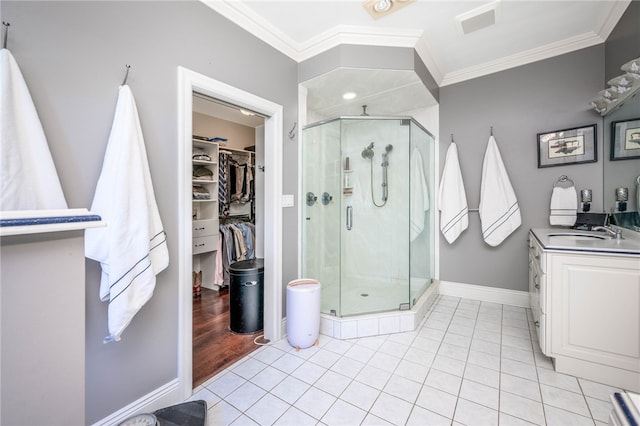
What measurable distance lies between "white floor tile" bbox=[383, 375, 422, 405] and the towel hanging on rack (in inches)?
86.0

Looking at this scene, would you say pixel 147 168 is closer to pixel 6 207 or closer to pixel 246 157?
pixel 6 207

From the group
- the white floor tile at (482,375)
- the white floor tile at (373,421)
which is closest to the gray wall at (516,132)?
the white floor tile at (482,375)

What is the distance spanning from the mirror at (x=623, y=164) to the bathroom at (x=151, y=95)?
0.33ft

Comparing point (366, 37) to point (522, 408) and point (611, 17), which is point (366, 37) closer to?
point (611, 17)

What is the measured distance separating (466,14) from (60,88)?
2668 millimetres

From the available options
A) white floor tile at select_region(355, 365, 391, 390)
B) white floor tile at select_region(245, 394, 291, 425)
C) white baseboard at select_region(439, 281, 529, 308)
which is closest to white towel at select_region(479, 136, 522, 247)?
white baseboard at select_region(439, 281, 529, 308)

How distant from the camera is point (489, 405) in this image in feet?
4.92

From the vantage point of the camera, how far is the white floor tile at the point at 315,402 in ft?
4.83

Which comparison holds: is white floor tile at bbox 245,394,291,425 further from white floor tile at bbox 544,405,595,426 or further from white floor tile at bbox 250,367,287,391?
white floor tile at bbox 544,405,595,426

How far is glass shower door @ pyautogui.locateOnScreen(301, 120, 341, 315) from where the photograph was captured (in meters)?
2.60

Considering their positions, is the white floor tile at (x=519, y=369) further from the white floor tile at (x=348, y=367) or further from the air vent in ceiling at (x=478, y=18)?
the air vent in ceiling at (x=478, y=18)

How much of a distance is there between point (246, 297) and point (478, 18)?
3043mm

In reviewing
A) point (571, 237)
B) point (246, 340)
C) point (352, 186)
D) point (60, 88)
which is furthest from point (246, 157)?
point (571, 237)

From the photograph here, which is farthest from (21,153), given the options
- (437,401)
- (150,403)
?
(437,401)
